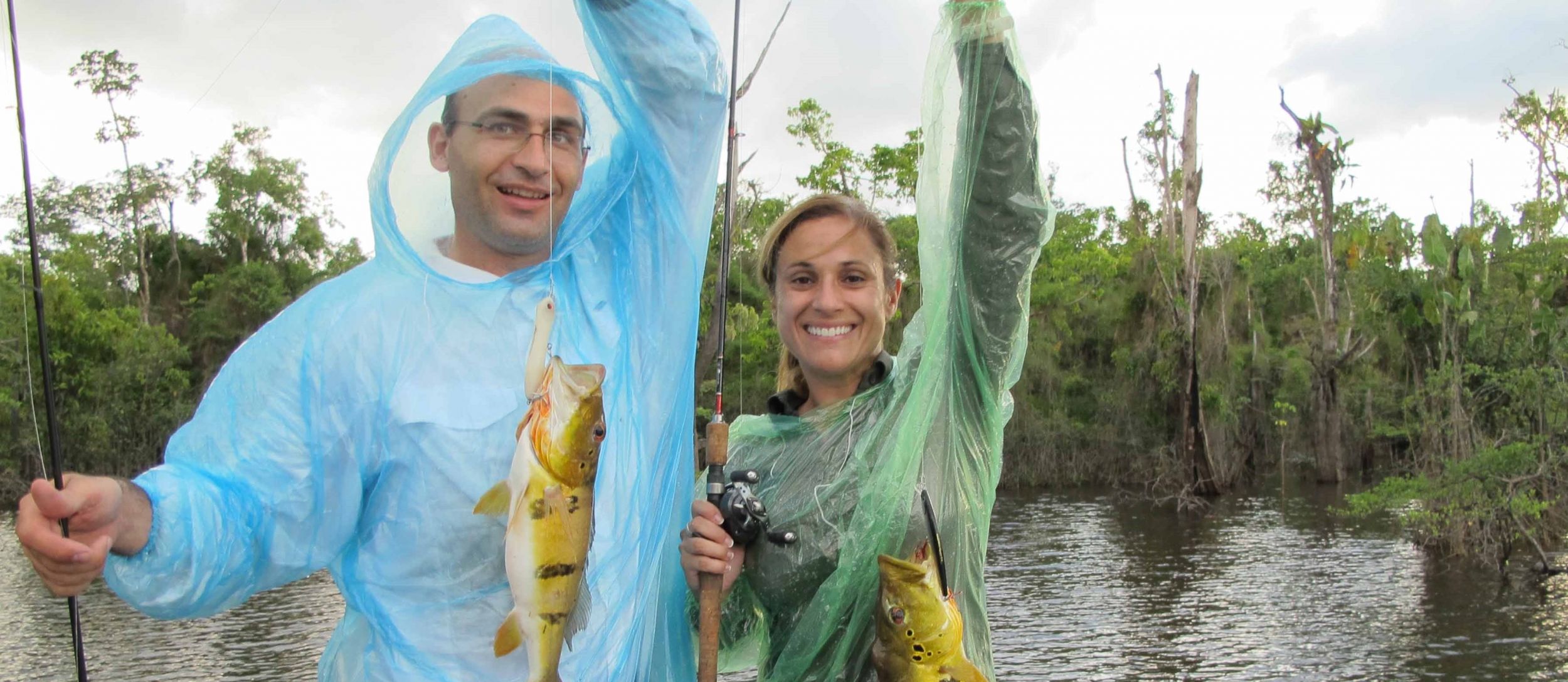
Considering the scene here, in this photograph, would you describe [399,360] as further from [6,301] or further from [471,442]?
[6,301]

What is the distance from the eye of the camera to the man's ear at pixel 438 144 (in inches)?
93.8

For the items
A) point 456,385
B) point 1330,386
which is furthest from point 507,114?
point 1330,386

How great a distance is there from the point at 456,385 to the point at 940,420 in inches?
47.2

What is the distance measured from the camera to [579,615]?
7.15ft

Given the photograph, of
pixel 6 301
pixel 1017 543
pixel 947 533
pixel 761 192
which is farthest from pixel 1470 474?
pixel 6 301

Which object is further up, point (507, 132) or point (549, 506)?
point (507, 132)

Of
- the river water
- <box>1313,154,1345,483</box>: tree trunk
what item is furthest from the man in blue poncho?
<box>1313,154,1345,483</box>: tree trunk

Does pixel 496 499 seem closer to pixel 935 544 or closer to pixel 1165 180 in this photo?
pixel 935 544

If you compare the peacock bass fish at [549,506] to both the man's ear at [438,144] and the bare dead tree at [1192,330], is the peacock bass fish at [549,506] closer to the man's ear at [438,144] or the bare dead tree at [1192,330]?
the man's ear at [438,144]

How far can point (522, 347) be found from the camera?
92.4 inches

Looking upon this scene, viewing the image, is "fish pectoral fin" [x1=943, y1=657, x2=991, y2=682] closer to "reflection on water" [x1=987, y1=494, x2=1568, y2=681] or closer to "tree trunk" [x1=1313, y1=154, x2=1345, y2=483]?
"reflection on water" [x1=987, y1=494, x2=1568, y2=681]

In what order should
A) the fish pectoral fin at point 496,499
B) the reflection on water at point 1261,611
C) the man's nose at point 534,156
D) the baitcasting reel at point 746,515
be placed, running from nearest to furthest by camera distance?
the fish pectoral fin at point 496,499, the man's nose at point 534,156, the baitcasting reel at point 746,515, the reflection on water at point 1261,611

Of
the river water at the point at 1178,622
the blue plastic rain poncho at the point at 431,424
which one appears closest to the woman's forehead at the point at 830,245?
the blue plastic rain poncho at the point at 431,424

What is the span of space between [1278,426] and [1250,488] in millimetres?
4168
